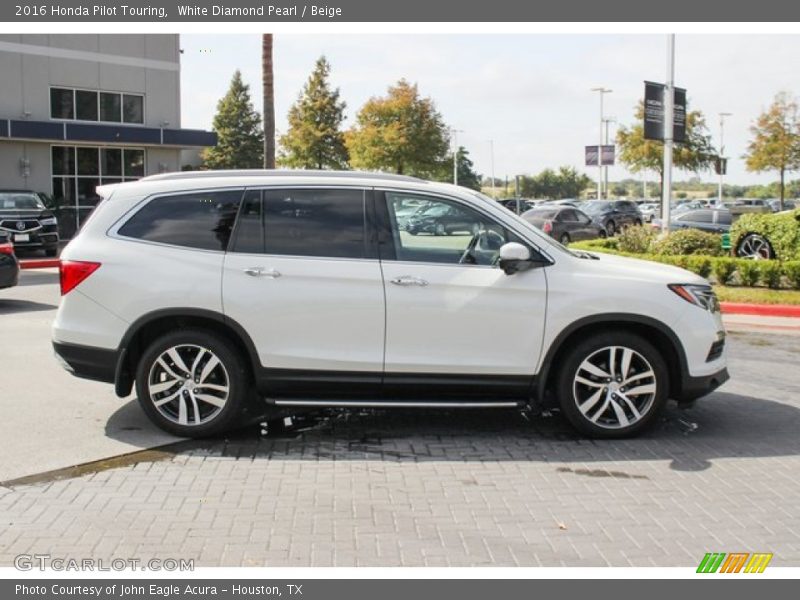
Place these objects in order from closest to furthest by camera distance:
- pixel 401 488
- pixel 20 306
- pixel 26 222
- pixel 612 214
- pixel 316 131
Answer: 1. pixel 401 488
2. pixel 20 306
3. pixel 26 222
4. pixel 612 214
5. pixel 316 131

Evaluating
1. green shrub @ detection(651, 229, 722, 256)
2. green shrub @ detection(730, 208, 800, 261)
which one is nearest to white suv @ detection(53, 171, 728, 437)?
green shrub @ detection(730, 208, 800, 261)

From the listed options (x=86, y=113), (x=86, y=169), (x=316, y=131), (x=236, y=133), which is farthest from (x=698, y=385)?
(x=236, y=133)

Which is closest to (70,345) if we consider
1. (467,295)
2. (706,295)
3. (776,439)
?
(467,295)

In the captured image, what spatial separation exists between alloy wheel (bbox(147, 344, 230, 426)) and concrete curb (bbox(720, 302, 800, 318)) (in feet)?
33.4

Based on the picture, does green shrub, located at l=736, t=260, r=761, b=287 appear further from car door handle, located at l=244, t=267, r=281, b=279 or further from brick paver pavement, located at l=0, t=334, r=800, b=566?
car door handle, located at l=244, t=267, r=281, b=279

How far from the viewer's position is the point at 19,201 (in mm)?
22641

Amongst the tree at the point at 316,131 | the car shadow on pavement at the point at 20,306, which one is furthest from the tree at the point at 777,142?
the car shadow on pavement at the point at 20,306

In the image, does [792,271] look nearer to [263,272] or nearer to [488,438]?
[488,438]

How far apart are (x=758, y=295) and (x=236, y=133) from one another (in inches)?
2605

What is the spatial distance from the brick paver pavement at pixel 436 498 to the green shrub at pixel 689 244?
463 inches

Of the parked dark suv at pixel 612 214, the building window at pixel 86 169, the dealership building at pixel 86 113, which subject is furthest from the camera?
the parked dark suv at pixel 612 214

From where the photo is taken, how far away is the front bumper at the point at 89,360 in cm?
643

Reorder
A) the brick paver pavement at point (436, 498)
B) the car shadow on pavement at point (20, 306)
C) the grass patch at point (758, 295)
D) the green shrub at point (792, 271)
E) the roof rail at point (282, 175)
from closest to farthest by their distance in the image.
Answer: the brick paver pavement at point (436, 498) → the roof rail at point (282, 175) → the car shadow on pavement at point (20, 306) → the grass patch at point (758, 295) → the green shrub at point (792, 271)

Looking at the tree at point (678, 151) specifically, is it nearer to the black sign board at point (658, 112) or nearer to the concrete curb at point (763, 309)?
the black sign board at point (658, 112)
